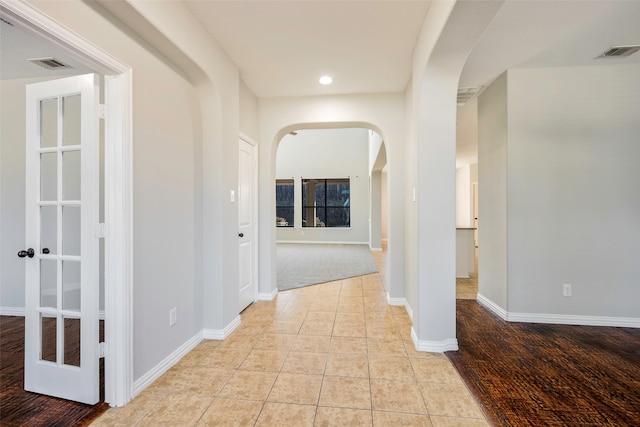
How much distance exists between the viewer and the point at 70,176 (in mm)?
1792

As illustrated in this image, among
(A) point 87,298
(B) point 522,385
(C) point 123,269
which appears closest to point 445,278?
(B) point 522,385

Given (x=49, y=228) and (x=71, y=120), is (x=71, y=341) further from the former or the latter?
(x=71, y=120)

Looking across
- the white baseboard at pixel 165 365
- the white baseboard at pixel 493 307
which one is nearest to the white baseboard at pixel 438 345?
the white baseboard at pixel 493 307

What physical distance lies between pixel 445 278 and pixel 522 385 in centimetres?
84

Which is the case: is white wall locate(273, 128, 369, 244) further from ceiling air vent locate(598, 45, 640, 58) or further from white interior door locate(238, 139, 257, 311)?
ceiling air vent locate(598, 45, 640, 58)

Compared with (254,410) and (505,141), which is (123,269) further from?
(505,141)

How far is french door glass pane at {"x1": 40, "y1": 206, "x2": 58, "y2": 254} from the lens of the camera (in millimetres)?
1804

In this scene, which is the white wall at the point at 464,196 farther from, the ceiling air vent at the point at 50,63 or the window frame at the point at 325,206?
the ceiling air vent at the point at 50,63

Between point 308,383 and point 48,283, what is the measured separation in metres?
1.77

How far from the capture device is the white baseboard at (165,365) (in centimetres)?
192

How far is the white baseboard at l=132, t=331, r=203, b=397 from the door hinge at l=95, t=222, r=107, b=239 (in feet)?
3.16

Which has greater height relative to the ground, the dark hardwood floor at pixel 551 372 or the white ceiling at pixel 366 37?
the white ceiling at pixel 366 37

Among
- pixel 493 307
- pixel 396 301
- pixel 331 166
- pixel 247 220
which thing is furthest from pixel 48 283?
pixel 331 166

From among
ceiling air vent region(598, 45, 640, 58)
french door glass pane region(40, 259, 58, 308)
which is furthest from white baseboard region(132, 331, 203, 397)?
ceiling air vent region(598, 45, 640, 58)
